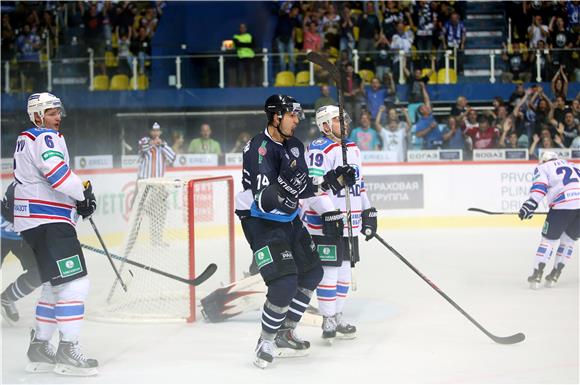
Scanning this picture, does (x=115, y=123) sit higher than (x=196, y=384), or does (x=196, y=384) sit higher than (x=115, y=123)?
(x=115, y=123)

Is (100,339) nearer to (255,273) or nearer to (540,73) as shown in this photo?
(255,273)

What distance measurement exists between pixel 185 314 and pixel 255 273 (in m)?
0.66

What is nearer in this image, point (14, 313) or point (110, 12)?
point (14, 313)

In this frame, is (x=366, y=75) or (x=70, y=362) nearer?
(x=70, y=362)

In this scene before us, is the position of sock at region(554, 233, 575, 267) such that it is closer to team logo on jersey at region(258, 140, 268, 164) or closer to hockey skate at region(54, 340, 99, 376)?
team logo on jersey at region(258, 140, 268, 164)

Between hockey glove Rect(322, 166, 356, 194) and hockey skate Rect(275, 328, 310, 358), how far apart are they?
767 millimetres

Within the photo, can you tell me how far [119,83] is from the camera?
34.3ft

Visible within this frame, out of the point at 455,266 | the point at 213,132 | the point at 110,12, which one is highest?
the point at 110,12

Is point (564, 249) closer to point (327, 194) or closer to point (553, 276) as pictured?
point (553, 276)

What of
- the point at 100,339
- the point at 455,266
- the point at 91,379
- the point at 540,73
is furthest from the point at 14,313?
the point at 540,73

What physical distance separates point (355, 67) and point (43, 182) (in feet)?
24.7

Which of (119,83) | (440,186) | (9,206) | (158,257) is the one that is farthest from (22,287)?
(440,186)

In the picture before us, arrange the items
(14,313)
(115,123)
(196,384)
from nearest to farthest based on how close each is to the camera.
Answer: (196,384) → (14,313) → (115,123)

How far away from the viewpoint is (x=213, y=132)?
10.5 meters
